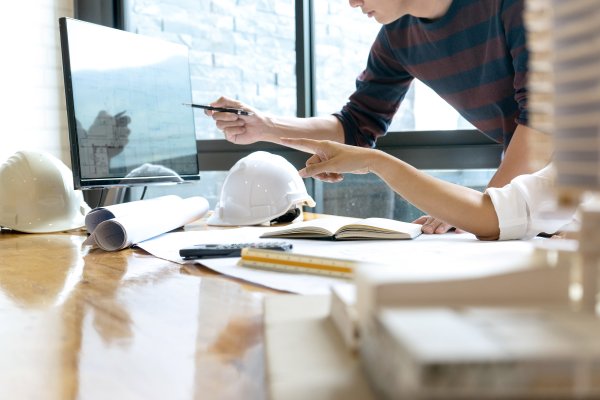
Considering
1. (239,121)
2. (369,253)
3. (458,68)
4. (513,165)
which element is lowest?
(369,253)

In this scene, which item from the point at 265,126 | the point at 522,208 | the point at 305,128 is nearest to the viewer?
the point at 522,208

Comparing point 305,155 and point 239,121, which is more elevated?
point 239,121

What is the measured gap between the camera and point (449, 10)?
1743 millimetres

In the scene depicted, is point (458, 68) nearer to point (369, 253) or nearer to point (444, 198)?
point (444, 198)

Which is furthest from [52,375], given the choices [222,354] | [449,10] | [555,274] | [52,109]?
[52,109]

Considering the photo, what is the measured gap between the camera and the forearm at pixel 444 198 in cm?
118

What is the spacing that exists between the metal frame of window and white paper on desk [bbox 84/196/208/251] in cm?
105

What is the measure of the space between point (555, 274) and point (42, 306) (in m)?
0.59

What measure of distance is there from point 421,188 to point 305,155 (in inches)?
53.9

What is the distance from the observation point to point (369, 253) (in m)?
0.99

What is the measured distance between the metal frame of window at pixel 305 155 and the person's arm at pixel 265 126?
1.35 ft

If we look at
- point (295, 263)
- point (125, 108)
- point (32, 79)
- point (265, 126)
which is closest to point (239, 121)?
point (265, 126)

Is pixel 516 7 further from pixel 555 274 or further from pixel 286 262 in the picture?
pixel 555 274

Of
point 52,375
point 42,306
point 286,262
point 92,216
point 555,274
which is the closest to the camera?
point 555,274
